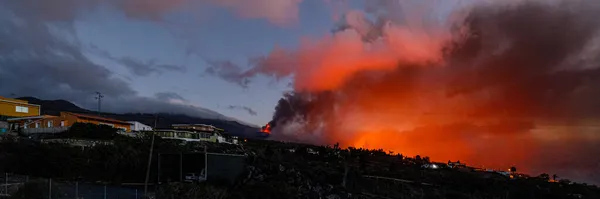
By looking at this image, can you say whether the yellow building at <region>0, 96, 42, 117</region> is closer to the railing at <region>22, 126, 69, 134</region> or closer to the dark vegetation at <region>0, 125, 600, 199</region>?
the railing at <region>22, 126, 69, 134</region>

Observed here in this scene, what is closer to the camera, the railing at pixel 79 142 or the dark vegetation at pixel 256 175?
the dark vegetation at pixel 256 175

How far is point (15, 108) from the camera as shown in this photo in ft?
220

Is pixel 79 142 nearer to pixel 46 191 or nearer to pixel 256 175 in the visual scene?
pixel 256 175

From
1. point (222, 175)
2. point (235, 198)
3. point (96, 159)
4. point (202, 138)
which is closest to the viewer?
point (235, 198)

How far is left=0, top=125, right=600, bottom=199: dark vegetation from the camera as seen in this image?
115ft

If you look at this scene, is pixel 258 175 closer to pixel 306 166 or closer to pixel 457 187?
pixel 306 166

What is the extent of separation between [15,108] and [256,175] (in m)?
45.5

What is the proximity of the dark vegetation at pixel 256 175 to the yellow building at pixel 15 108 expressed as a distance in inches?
856

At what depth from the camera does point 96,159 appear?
128ft

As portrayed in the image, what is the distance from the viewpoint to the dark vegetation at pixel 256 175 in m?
35.1

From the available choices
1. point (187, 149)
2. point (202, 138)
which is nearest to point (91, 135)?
point (187, 149)

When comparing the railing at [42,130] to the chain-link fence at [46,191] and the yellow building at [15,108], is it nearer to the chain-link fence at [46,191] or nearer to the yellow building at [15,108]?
the yellow building at [15,108]

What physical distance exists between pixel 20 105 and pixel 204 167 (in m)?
48.2

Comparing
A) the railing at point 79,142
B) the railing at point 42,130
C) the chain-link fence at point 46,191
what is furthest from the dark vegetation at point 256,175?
the railing at point 42,130
